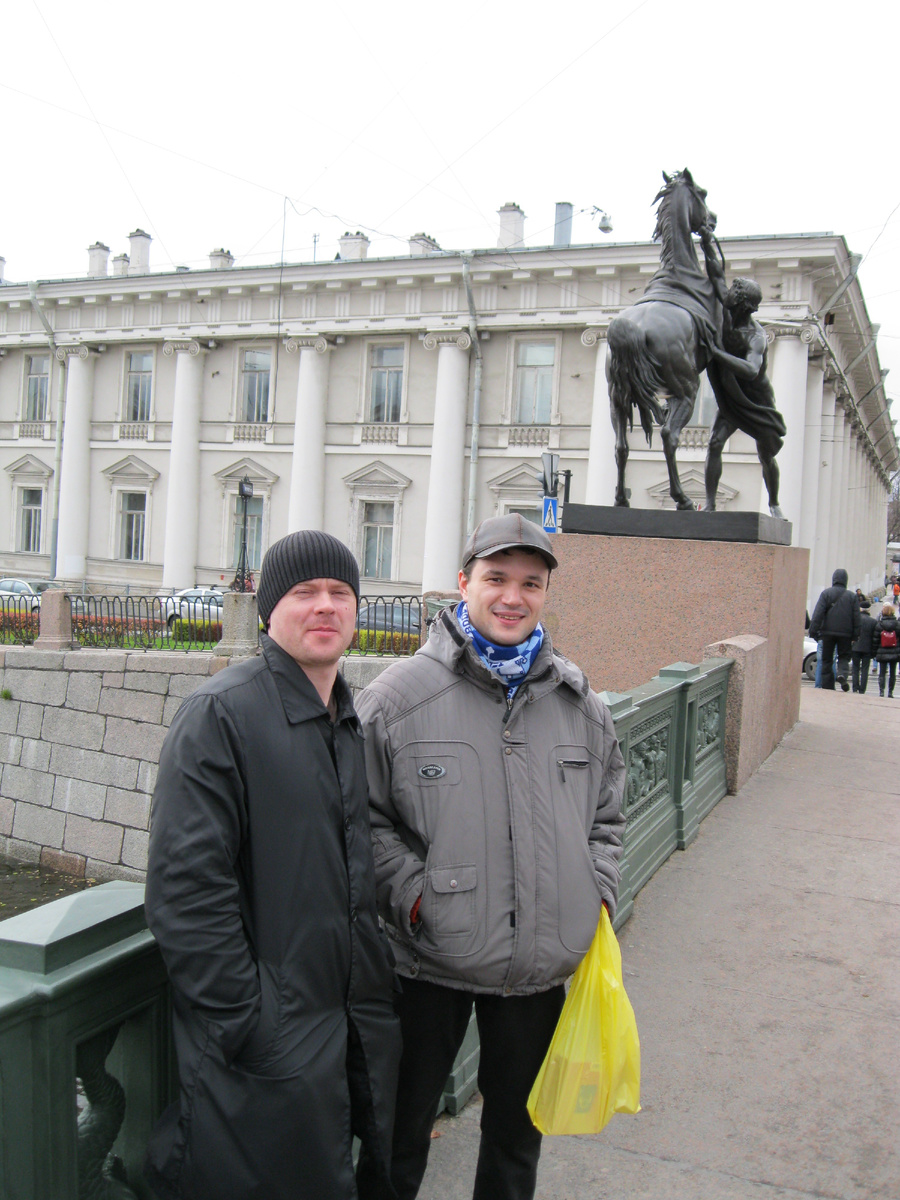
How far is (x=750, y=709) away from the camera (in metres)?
7.90

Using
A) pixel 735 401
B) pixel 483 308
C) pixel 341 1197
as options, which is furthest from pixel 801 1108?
pixel 483 308

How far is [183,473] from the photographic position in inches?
1346

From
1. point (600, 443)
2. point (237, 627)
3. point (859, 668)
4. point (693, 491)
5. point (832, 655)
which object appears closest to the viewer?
point (237, 627)

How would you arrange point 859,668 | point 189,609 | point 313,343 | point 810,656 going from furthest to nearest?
1. point 313,343
2. point 810,656
3. point 859,668
4. point 189,609

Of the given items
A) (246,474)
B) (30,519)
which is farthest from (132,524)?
(246,474)

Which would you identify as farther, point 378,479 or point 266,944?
point 378,479

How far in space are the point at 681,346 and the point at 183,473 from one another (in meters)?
28.2

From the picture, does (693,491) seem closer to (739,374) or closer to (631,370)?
(739,374)

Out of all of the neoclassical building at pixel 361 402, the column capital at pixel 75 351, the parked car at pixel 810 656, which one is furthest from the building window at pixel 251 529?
the parked car at pixel 810 656

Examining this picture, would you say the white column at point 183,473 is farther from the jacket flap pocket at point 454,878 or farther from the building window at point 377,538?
the jacket flap pocket at point 454,878

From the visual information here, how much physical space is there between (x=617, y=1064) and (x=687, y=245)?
25.9 ft

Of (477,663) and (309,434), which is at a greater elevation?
(309,434)

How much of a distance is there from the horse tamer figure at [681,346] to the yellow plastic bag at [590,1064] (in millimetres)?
6519

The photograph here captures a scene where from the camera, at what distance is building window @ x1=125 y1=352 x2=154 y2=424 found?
118 feet
